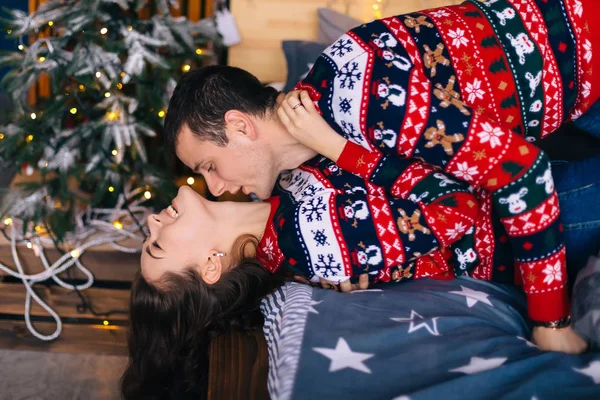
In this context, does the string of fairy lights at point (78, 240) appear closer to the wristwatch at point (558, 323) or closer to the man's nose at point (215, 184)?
the man's nose at point (215, 184)

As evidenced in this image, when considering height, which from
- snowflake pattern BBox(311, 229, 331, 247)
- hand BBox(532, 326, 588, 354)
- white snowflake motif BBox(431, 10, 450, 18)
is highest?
white snowflake motif BBox(431, 10, 450, 18)

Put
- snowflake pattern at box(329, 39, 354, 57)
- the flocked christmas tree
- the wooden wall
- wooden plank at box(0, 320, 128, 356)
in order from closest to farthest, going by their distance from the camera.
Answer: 1. snowflake pattern at box(329, 39, 354, 57)
2. the flocked christmas tree
3. wooden plank at box(0, 320, 128, 356)
4. the wooden wall

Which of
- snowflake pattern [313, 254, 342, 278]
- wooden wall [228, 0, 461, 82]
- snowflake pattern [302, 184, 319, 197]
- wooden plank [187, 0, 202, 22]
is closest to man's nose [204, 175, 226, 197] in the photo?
snowflake pattern [302, 184, 319, 197]

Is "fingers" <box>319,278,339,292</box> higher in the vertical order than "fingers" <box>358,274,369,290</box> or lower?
lower

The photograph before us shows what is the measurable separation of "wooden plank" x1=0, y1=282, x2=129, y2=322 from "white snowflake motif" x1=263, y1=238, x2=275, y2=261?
97 centimetres

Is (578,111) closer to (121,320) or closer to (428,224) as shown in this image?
(428,224)

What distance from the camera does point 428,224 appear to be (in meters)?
1.35

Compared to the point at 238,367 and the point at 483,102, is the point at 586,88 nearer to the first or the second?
the point at 483,102

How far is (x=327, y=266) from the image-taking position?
1.42 meters

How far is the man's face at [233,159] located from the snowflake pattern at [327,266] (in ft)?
0.88

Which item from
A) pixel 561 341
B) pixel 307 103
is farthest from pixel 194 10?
pixel 561 341

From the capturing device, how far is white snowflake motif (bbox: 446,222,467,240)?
1.36m

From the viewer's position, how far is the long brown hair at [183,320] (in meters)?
1.50

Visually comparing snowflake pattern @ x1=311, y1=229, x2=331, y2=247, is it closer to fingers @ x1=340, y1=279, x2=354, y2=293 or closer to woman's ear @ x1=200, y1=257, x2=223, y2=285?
fingers @ x1=340, y1=279, x2=354, y2=293
